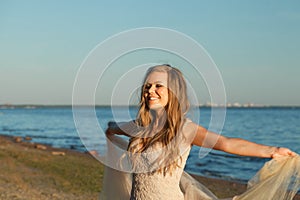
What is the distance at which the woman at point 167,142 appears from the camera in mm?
3625

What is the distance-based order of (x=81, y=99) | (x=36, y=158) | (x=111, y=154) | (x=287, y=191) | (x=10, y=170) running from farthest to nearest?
(x=36, y=158) < (x=10, y=170) < (x=111, y=154) < (x=81, y=99) < (x=287, y=191)

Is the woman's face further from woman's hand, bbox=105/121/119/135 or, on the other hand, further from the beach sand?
the beach sand

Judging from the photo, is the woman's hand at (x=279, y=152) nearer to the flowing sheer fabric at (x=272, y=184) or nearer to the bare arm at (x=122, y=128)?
the flowing sheer fabric at (x=272, y=184)

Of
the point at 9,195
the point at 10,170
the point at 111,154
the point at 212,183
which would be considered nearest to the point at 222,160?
the point at 212,183

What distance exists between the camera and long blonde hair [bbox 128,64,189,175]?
11.9 feet

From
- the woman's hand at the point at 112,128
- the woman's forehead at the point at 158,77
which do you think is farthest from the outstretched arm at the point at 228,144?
the woman's hand at the point at 112,128

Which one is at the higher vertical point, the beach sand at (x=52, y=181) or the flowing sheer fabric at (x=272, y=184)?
the flowing sheer fabric at (x=272, y=184)

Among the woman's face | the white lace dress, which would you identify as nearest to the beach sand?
the white lace dress

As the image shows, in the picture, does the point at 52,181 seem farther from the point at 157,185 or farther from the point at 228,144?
the point at 228,144

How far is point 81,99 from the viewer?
4.29m

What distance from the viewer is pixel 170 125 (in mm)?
3662

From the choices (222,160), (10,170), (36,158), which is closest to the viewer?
(10,170)

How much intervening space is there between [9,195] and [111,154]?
5836 mm

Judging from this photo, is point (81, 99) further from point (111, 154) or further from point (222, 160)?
point (222, 160)
